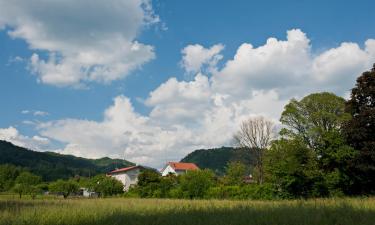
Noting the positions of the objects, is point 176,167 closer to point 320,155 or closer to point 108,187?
point 108,187

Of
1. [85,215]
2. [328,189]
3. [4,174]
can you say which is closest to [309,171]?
[328,189]

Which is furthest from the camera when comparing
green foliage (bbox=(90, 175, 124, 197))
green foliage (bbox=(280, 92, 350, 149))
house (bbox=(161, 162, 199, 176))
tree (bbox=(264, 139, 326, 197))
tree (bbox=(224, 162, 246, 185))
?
house (bbox=(161, 162, 199, 176))

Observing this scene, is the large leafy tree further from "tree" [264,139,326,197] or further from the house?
the house

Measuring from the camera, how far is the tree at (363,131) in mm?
30906

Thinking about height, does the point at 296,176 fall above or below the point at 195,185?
above

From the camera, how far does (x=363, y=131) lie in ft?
104

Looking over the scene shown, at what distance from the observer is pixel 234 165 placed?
6191 centimetres

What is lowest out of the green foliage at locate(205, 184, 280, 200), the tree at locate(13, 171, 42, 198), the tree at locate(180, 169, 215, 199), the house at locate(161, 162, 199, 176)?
the green foliage at locate(205, 184, 280, 200)

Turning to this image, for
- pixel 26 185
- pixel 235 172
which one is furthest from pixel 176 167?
pixel 26 185

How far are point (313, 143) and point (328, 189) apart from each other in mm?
8235

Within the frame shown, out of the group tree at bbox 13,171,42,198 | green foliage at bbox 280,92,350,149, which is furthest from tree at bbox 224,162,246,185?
tree at bbox 13,171,42,198

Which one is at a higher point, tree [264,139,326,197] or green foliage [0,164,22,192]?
green foliage [0,164,22,192]

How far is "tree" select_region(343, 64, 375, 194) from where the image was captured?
30.9 meters

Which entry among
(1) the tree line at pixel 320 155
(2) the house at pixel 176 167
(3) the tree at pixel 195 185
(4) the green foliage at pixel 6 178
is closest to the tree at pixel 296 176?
(1) the tree line at pixel 320 155
